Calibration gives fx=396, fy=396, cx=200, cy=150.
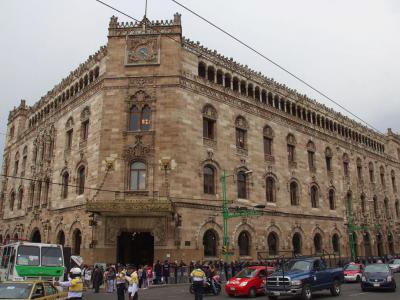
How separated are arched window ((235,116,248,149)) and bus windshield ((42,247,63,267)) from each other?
60.2ft

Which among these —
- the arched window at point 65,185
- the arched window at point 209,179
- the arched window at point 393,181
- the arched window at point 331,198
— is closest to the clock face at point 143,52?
the arched window at point 209,179

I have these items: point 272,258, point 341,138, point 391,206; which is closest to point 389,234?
point 391,206

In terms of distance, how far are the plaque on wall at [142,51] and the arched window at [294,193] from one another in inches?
689

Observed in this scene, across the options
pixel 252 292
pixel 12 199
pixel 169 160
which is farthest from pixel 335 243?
pixel 12 199

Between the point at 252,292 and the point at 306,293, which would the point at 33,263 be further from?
the point at 306,293

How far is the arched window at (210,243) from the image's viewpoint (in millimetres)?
29200

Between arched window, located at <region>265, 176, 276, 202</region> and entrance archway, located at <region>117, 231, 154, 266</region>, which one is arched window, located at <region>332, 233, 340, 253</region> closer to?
arched window, located at <region>265, 176, 276, 202</region>

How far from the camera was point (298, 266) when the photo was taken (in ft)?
59.4

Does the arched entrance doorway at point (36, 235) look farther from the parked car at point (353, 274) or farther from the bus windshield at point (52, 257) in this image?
the parked car at point (353, 274)

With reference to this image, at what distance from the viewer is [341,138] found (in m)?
46.7

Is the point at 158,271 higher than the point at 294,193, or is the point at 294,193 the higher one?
the point at 294,193

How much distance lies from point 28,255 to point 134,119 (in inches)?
533

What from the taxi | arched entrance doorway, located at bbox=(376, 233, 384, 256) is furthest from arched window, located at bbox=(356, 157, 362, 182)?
the taxi

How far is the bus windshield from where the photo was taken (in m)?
19.4
